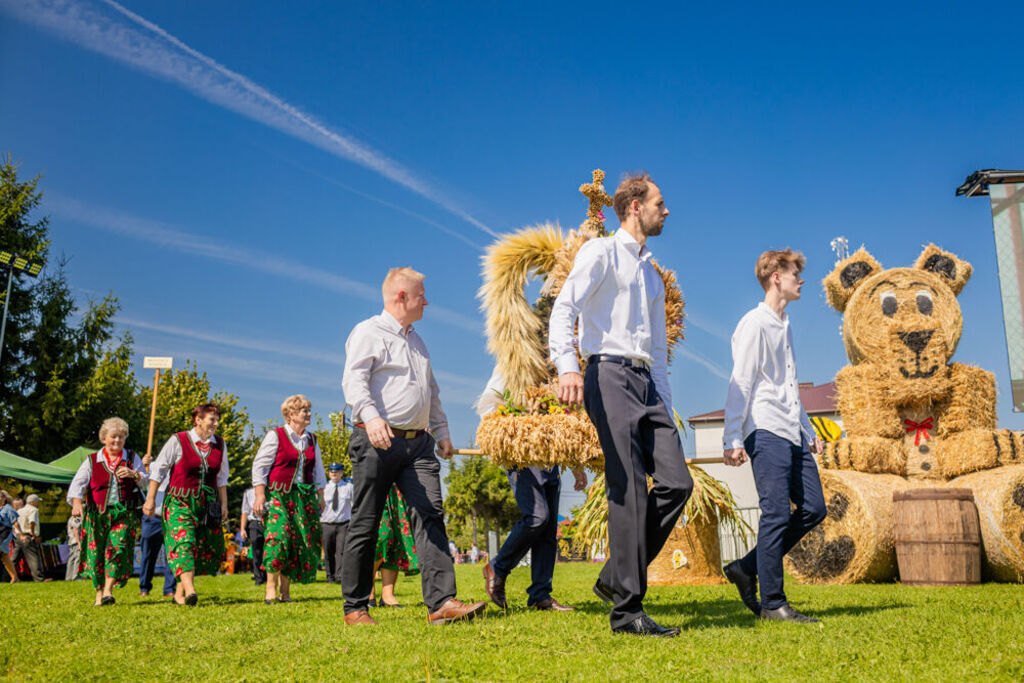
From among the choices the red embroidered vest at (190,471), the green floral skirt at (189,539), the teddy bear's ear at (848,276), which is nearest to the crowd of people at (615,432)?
the green floral skirt at (189,539)

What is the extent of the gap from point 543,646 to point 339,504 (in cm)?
984

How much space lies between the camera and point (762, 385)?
204 inches

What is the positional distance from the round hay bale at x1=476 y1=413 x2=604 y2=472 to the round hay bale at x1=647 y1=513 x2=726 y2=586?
4005mm

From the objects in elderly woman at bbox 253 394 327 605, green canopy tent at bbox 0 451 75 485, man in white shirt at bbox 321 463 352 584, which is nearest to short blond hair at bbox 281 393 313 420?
elderly woman at bbox 253 394 327 605

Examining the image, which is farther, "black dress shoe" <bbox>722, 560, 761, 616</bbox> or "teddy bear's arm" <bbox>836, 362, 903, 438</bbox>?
"teddy bear's arm" <bbox>836, 362, 903, 438</bbox>

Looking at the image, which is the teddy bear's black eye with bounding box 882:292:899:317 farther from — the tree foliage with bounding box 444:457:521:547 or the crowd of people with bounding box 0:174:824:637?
the tree foliage with bounding box 444:457:521:547

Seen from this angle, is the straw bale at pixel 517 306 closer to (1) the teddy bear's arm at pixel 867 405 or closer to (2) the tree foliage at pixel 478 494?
(1) the teddy bear's arm at pixel 867 405

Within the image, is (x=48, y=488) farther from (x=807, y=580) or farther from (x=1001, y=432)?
(x=1001, y=432)

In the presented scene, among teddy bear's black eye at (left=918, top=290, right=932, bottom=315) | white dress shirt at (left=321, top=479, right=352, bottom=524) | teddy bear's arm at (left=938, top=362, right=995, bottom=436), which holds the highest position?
teddy bear's black eye at (left=918, top=290, right=932, bottom=315)

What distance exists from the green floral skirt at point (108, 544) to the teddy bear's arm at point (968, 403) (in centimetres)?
902

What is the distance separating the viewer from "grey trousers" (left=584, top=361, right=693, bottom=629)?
406 centimetres

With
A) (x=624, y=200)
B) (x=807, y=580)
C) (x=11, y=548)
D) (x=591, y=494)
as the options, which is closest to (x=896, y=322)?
(x=807, y=580)

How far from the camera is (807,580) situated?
359 inches

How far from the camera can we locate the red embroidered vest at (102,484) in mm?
8625
